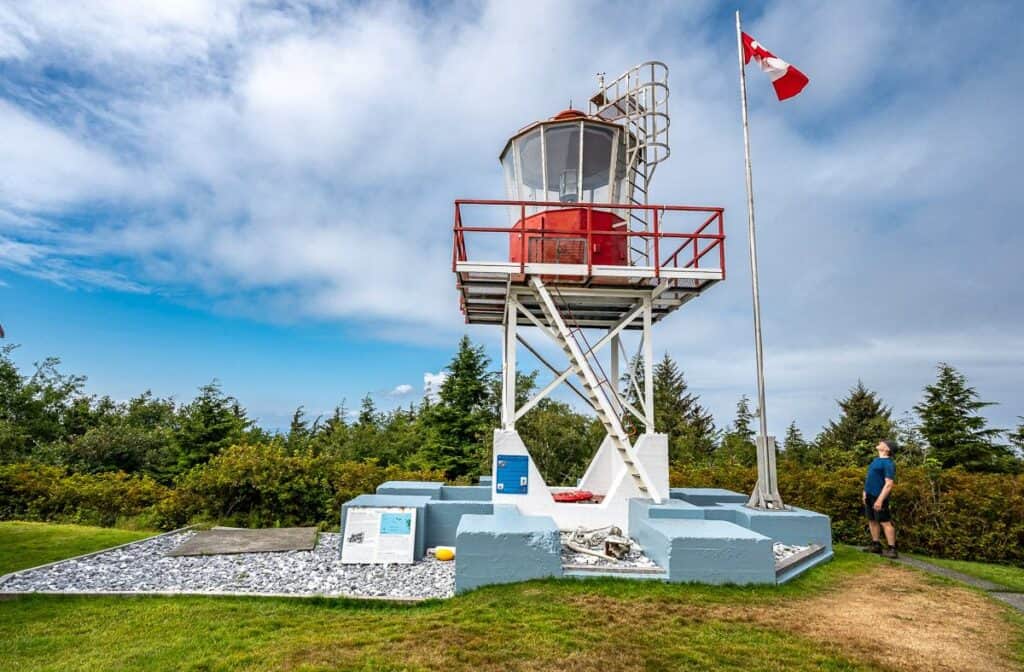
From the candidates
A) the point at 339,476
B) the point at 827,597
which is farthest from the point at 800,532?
the point at 339,476

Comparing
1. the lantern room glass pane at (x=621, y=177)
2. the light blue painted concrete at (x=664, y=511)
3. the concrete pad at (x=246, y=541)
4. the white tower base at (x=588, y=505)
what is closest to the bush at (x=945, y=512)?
the white tower base at (x=588, y=505)

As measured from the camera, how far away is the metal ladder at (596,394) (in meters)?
9.73

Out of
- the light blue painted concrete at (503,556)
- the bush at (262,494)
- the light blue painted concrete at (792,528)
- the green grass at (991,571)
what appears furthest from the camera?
the bush at (262,494)

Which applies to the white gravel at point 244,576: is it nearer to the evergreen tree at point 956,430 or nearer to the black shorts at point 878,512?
the black shorts at point 878,512

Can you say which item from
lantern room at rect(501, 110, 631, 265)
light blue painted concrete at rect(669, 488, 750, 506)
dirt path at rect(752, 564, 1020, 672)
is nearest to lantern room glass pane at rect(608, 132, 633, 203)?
lantern room at rect(501, 110, 631, 265)

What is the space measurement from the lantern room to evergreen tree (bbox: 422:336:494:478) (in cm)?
1124

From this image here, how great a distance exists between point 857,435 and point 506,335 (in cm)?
2810

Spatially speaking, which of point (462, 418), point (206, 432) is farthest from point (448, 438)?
point (206, 432)

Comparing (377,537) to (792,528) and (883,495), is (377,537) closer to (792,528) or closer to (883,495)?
(792,528)

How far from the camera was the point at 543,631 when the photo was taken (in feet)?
17.4

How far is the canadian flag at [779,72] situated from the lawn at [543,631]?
8.92 metres

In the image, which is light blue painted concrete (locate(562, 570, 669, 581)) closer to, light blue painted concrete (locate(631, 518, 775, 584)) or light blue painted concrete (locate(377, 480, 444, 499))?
light blue painted concrete (locate(631, 518, 775, 584))

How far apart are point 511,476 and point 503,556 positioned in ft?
10.5

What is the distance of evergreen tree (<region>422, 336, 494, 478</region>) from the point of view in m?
21.9
